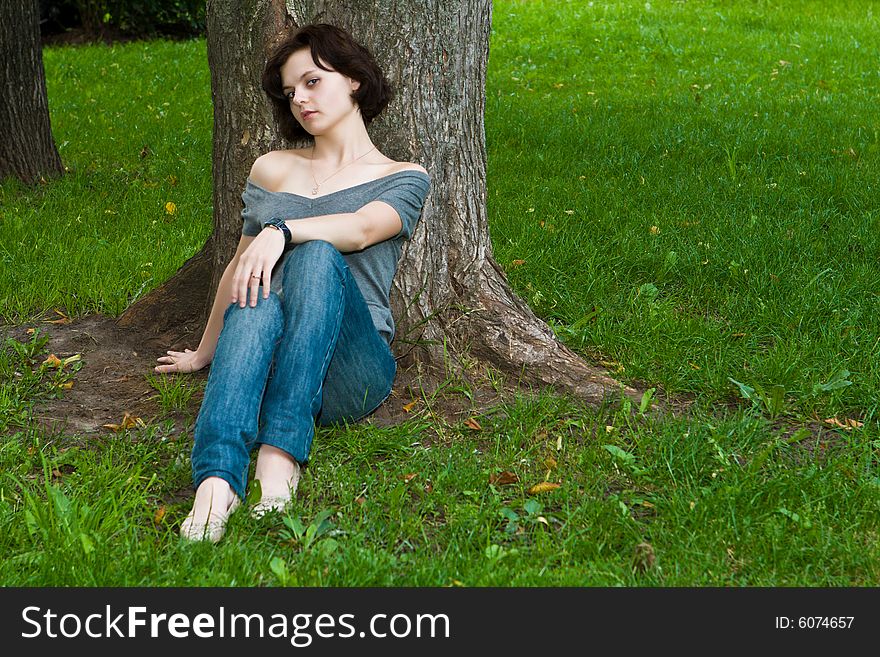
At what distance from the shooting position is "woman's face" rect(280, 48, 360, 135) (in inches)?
128

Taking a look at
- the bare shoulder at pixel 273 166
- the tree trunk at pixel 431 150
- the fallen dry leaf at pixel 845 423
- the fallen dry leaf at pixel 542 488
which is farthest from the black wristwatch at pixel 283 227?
the fallen dry leaf at pixel 845 423

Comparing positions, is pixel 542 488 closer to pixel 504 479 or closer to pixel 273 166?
pixel 504 479

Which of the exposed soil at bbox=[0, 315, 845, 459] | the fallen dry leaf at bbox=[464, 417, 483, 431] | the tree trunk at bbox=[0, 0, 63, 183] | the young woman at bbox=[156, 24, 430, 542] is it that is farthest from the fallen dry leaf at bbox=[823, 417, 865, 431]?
the tree trunk at bbox=[0, 0, 63, 183]

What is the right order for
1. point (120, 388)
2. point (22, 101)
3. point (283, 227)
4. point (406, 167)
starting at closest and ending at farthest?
1. point (283, 227)
2. point (406, 167)
3. point (120, 388)
4. point (22, 101)

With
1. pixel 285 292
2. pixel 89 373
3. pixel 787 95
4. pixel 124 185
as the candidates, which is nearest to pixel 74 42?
pixel 124 185

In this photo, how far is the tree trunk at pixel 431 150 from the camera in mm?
3436

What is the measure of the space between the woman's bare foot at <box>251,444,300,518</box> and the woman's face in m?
1.16

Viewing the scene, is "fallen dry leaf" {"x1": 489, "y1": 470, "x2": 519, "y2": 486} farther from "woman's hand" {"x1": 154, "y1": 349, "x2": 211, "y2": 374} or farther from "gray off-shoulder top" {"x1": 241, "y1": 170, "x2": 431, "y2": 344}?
"woman's hand" {"x1": 154, "y1": 349, "x2": 211, "y2": 374}

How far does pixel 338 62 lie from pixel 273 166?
0.43 meters

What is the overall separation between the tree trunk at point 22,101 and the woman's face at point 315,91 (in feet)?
12.4

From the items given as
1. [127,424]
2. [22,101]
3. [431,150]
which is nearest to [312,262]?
[431,150]

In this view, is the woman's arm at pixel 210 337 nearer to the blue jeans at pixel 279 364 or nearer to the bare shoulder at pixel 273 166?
the bare shoulder at pixel 273 166

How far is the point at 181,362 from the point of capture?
367cm

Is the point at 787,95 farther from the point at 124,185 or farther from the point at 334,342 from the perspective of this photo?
the point at 334,342
